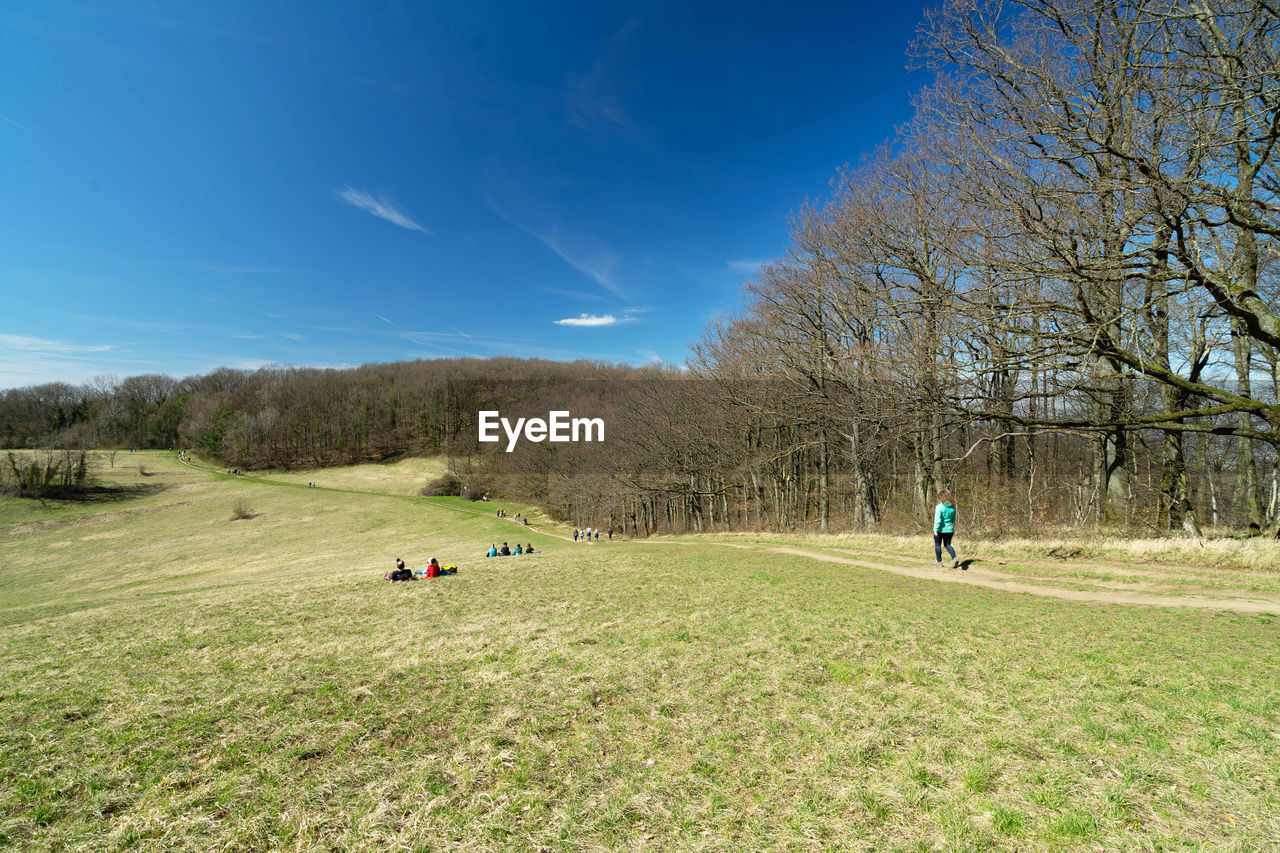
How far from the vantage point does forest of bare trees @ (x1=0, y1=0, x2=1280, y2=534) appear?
30.0 feet

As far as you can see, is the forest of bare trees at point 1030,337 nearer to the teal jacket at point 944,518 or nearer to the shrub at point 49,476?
the teal jacket at point 944,518

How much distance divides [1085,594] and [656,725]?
9.83 metres

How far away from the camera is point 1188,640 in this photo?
6.22 m

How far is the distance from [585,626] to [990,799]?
5405mm

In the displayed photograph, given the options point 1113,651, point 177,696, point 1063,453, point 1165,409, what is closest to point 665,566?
point 1113,651

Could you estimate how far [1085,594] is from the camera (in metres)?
9.38

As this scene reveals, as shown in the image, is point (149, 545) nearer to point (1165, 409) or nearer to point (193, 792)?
point (193, 792)

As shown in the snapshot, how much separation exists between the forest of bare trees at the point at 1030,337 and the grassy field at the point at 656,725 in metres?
5.65

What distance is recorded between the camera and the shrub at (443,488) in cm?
6844

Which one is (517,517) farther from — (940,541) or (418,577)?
(940,541)

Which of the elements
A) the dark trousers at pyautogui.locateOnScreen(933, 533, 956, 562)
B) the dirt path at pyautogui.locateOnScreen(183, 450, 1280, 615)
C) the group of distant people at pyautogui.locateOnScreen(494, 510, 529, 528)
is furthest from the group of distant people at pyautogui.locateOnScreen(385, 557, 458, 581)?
the group of distant people at pyautogui.locateOnScreen(494, 510, 529, 528)

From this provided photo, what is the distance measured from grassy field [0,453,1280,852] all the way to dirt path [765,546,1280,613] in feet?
1.97

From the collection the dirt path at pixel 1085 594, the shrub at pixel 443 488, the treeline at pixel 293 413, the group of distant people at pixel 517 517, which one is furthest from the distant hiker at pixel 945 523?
the treeline at pixel 293 413

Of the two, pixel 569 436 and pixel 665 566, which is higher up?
pixel 569 436
